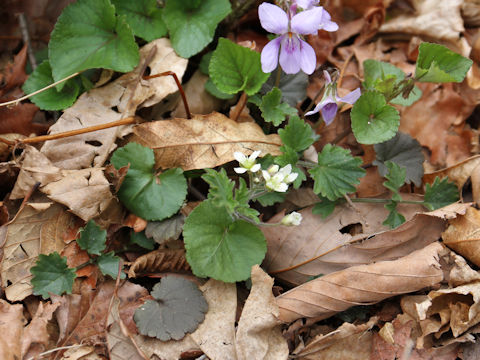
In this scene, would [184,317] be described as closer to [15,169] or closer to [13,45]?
[15,169]

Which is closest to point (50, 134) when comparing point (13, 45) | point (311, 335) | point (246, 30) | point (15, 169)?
point (15, 169)

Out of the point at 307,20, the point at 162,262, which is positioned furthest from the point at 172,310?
the point at 307,20

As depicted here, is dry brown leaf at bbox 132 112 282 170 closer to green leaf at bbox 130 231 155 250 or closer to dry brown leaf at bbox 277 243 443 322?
green leaf at bbox 130 231 155 250

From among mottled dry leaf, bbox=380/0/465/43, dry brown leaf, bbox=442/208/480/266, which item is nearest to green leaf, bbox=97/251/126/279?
dry brown leaf, bbox=442/208/480/266

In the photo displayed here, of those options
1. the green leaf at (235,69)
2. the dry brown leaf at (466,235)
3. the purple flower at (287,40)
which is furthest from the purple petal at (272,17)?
the dry brown leaf at (466,235)

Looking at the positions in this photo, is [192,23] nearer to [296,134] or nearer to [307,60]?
[307,60]

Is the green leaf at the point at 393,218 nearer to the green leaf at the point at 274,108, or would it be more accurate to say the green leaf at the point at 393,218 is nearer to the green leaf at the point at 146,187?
the green leaf at the point at 274,108
